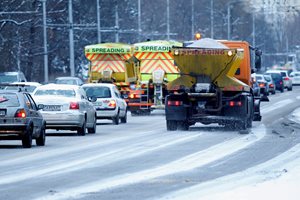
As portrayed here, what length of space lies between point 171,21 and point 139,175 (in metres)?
97.6

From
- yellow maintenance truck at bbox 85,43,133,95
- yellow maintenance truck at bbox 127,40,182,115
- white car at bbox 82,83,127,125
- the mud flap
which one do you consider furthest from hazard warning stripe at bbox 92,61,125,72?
the mud flap

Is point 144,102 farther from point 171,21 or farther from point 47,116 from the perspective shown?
point 171,21

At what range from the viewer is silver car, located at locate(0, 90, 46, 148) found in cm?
2675

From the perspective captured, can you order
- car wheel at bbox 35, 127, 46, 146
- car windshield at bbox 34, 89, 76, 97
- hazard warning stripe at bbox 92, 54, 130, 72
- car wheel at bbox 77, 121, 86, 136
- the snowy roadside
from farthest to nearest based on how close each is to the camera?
hazard warning stripe at bbox 92, 54, 130, 72, car windshield at bbox 34, 89, 76, 97, car wheel at bbox 77, 121, 86, 136, car wheel at bbox 35, 127, 46, 146, the snowy roadside

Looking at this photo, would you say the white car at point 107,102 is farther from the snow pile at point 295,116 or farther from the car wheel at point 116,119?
the snow pile at point 295,116

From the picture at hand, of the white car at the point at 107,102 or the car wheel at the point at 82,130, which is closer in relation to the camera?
the car wheel at the point at 82,130

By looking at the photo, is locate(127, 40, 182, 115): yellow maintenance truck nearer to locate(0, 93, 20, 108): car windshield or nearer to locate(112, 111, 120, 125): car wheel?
locate(112, 111, 120, 125): car wheel

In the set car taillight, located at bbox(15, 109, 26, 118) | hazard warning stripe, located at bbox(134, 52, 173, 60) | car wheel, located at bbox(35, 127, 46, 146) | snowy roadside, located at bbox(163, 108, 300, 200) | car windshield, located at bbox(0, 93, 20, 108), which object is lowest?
car wheel, located at bbox(35, 127, 46, 146)

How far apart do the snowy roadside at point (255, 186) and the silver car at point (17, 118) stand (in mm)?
7452

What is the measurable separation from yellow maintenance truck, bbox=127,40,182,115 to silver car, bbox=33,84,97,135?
48.7 ft

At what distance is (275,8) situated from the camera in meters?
83.9

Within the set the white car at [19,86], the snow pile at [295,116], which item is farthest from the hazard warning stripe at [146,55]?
the white car at [19,86]

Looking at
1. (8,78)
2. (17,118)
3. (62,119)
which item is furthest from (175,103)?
(8,78)

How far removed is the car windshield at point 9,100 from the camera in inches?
1066
